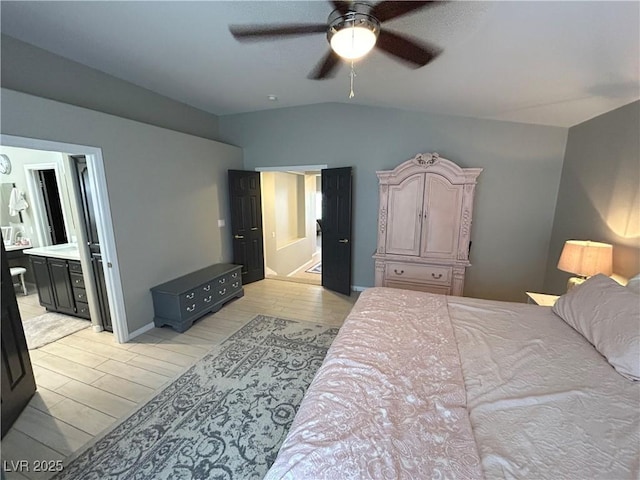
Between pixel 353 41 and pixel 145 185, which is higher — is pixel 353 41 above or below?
above

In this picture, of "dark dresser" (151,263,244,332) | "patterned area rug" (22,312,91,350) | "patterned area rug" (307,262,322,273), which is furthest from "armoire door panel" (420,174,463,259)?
"patterned area rug" (22,312,91,350)

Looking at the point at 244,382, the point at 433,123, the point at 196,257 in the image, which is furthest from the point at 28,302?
the point at 433,123

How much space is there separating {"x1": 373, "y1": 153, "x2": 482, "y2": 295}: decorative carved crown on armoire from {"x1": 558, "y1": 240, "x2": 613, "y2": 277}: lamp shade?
103 centimetres

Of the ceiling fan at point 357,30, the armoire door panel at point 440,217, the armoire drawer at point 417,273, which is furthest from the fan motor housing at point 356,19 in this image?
the armoire drawer at point 417,273

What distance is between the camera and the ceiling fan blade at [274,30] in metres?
1.49

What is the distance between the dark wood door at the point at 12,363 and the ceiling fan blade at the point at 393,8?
2942mm

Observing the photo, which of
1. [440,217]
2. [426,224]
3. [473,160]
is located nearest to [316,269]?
[426,224]

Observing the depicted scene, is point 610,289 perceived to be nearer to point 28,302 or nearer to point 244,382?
point 244,382

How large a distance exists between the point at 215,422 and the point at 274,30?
8.51 feet

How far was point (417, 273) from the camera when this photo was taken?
358 cm

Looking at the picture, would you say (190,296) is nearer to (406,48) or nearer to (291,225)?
(406,48)

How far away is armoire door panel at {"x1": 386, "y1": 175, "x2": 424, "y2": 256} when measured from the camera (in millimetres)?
3455

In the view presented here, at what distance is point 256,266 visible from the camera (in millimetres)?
4980

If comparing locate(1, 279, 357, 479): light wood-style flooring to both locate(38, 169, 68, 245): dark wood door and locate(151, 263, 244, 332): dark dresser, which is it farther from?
locate(38, 169, 68, 245): dark wood door
